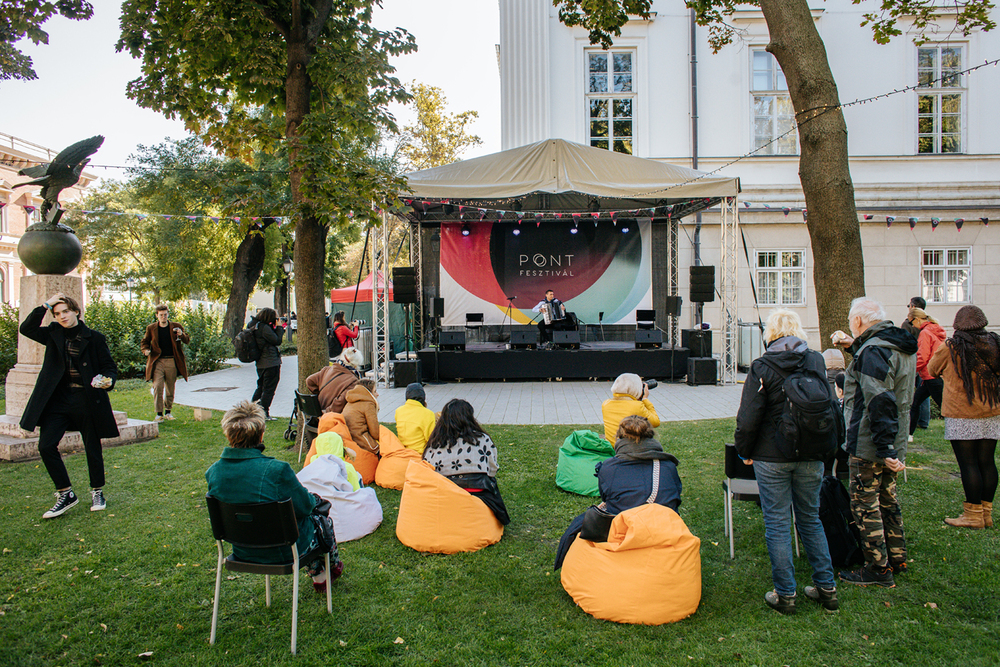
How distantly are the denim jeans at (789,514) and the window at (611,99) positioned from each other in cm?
1346

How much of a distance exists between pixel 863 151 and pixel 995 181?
319 cm

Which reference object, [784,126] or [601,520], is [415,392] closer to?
[601,520]

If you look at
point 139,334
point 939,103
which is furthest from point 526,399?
point 939,103

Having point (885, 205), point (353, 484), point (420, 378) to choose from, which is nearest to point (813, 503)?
point (353, 484)

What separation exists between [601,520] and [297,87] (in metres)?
5.51

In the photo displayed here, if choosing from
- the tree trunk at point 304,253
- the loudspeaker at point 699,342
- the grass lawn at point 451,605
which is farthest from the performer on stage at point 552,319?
the grass lawn at point 451,605

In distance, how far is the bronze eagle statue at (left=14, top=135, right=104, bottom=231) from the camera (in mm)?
6590

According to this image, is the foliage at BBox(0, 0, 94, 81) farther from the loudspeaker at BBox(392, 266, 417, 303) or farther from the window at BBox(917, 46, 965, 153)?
the window at BBox(917, 46, 965, 153)

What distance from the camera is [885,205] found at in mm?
14789

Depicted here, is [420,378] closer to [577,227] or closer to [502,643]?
[577,227]

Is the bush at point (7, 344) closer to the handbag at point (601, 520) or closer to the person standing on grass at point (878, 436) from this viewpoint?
the handbag at point (601, 520)

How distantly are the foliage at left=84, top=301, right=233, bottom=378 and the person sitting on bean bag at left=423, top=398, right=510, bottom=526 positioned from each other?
12.0 m

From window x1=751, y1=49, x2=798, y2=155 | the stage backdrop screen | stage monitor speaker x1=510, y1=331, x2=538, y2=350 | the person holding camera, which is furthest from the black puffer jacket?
window x1=751, y1=49, x2=798, y2=155

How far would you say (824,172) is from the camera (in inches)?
212
